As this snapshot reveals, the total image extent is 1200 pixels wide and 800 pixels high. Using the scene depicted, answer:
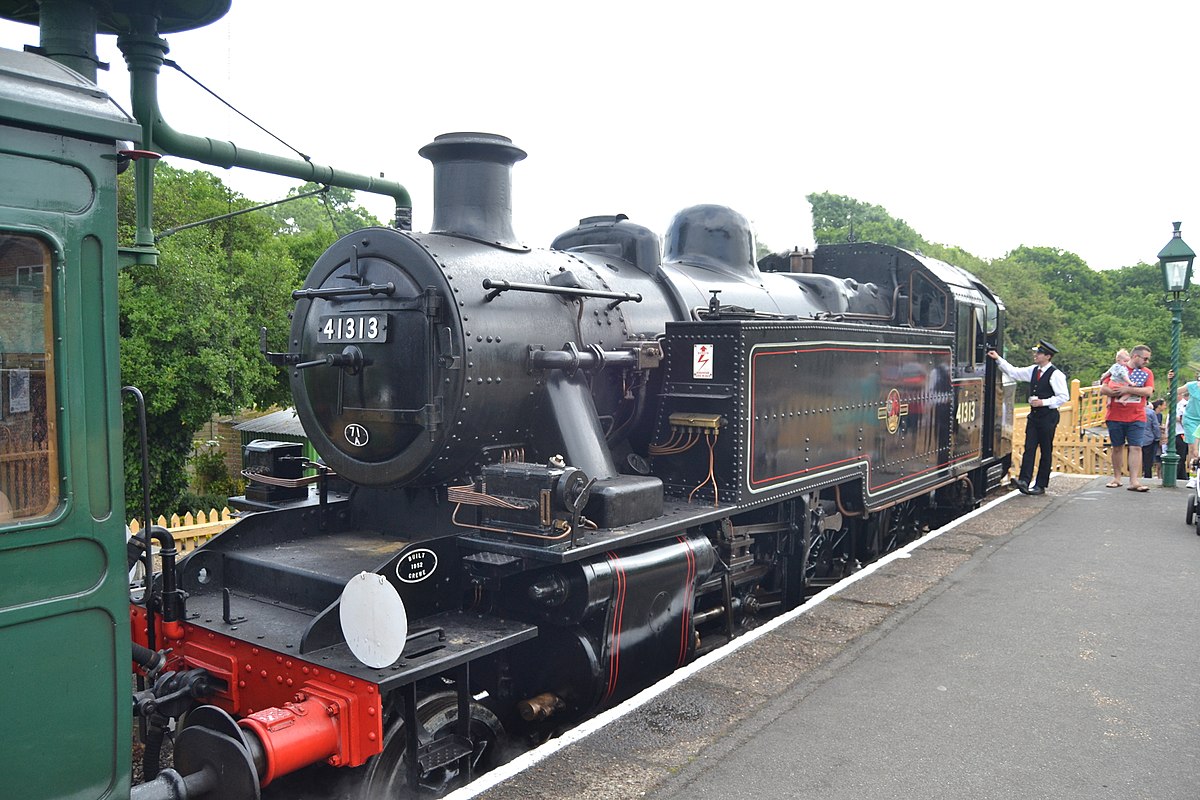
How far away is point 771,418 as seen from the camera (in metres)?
5.66

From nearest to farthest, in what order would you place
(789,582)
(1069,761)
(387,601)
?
(387,601) < (1069,761) < (789,582)

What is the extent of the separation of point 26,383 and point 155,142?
8.10m

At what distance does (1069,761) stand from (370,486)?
3548mm

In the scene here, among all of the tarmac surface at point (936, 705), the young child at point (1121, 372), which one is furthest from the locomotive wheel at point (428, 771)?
the young child at point (1121, 372)

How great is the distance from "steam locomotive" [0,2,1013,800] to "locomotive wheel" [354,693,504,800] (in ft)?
0.04

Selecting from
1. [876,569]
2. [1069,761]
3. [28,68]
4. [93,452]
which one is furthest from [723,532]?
[28,68]

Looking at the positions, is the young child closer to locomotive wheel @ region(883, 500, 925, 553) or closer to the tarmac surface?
locomotive wheel @ region(883, 500, 925, 553)

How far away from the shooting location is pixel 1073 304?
48062 mm

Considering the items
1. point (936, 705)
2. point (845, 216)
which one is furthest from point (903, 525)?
point (845, 216)

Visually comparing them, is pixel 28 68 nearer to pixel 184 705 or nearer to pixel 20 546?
pixel 20 546

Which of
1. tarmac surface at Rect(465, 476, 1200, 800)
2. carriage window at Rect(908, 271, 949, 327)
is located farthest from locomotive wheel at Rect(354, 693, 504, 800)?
carriage window at Rect(908, 271, 949, 327)

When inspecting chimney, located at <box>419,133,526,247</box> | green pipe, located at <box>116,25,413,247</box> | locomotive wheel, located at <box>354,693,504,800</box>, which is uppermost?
green pipe, located at <box>116,25,413,247</box>

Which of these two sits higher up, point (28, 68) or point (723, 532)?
point (28, 68)

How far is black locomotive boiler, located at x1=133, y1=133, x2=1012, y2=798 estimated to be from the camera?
361 centimetres
